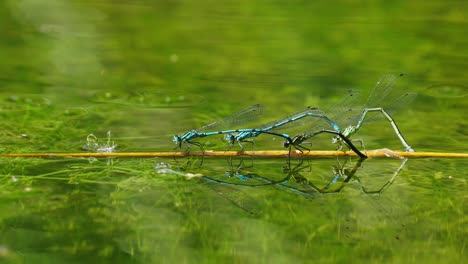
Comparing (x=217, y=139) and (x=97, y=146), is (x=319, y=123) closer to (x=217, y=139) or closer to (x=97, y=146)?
(x=217, y=139)

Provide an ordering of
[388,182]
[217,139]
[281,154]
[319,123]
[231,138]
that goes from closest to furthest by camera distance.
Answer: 1. [388,182]
2. [281,154]
3. [231,138]
4. [319,123]
5. [217,139]

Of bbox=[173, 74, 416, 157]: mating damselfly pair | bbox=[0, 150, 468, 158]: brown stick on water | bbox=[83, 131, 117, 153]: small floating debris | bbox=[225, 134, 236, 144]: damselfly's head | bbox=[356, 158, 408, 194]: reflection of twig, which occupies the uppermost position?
bbox=[173, 74, 416, 157]: mating damselfly pair

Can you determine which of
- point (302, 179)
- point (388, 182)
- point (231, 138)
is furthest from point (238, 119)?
point (388, 182)

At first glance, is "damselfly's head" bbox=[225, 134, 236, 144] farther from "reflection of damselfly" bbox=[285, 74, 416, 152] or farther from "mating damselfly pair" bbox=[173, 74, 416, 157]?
"reflection of damselfly" bbox=[285, 74, 416, 152]

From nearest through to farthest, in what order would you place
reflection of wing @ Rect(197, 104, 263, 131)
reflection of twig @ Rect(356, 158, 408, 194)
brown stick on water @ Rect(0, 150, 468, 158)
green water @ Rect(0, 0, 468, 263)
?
green water @ Rect(0, 0, 468, 263) → reflection of twig @ Rect(356, 158, 408, 194) → brown stick on water @ Rect(0, 150, 468, 158) → reflection of wing @ Rect(197, 104, 263, 131)

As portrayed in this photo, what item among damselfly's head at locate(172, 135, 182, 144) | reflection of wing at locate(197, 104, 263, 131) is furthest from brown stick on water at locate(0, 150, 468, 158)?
reflection of wing at locate(197, 104, 263, 131)

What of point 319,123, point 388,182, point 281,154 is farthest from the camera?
point 319,123

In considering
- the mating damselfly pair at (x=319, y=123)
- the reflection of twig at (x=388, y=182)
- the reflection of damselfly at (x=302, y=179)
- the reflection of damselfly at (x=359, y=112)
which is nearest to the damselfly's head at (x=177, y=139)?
the mating damselfly pair at (x=319, y=123)
